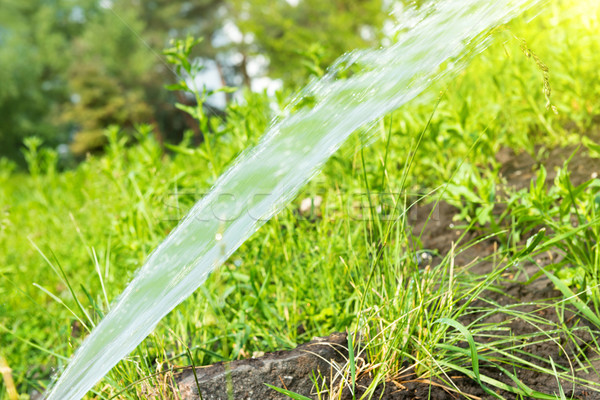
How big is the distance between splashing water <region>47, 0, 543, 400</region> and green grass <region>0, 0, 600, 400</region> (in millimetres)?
82

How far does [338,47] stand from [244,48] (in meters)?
15.7

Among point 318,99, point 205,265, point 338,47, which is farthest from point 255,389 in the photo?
point 338,47

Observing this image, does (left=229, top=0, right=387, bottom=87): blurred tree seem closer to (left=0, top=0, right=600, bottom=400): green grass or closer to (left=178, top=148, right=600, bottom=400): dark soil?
(left=0, top=0, right=600, bottom=400): green grass

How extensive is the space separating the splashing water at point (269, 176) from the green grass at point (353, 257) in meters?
0.08

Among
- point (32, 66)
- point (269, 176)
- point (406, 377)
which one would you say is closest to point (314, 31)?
point (269, 176)

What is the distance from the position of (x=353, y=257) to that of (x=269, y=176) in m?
0.40

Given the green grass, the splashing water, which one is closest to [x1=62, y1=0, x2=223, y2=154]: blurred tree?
the green grass

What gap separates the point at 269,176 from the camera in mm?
1684

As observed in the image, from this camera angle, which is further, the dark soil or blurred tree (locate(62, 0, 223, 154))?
blurred tree (locate(62, 0, 223, 154))

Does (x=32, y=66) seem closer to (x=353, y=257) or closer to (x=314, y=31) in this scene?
(x=314, y=31)

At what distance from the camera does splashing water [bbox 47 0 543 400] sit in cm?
140

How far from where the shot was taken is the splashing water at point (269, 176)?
140 cm

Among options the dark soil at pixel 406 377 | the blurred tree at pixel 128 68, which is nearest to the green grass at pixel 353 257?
the dark soil at pixel 406 377

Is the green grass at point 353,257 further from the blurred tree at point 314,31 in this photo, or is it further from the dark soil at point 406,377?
the blurred tree at point 314,31
